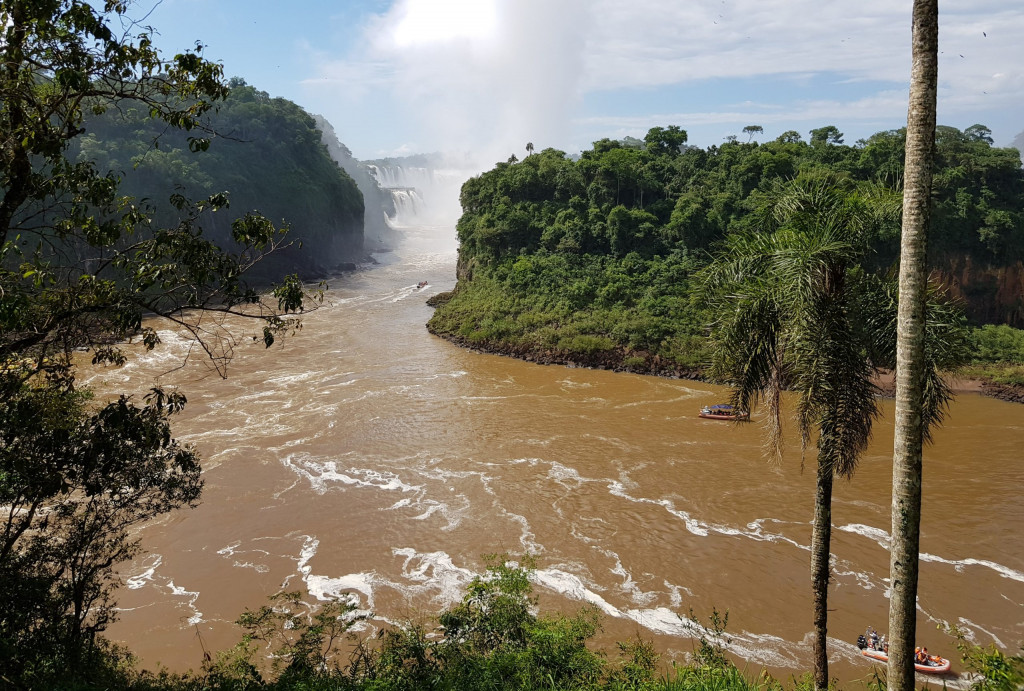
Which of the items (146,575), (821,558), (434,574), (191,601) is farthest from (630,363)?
(821,558)

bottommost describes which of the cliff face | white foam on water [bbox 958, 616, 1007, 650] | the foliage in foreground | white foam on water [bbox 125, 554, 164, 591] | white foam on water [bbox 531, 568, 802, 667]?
white foam on water [bbox 958, 616, 1007, 650]

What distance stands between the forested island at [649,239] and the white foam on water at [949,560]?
12.5 metres

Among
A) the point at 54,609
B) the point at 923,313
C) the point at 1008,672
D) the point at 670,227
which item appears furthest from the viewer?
the point at 670,227

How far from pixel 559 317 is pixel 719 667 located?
26.7 meters

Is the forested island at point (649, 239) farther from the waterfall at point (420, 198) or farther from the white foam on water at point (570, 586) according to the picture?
the waterfall at point (420, 198)

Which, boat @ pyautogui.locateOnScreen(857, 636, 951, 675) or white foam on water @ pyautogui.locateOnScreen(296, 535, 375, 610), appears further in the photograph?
white foam on water @ pyautogui.locateOnScreen(296, 535, 375, 610)

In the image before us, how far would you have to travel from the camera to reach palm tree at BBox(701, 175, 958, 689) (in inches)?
259

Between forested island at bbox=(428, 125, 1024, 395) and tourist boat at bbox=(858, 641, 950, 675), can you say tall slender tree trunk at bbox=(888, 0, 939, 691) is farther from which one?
forested island at bbox=(428, 125, 1024, 395)

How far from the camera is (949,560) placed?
14.1 meters

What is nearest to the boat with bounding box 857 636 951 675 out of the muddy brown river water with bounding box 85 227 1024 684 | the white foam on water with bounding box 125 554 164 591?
the muddy brown river water with bounding box 85 227 1024 684

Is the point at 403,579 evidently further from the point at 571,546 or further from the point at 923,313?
the point at 923,313

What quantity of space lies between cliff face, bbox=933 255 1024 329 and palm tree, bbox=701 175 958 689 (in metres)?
28.6

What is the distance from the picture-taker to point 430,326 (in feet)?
127

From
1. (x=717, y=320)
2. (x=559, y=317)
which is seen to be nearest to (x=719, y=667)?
(x=717, y=320)
